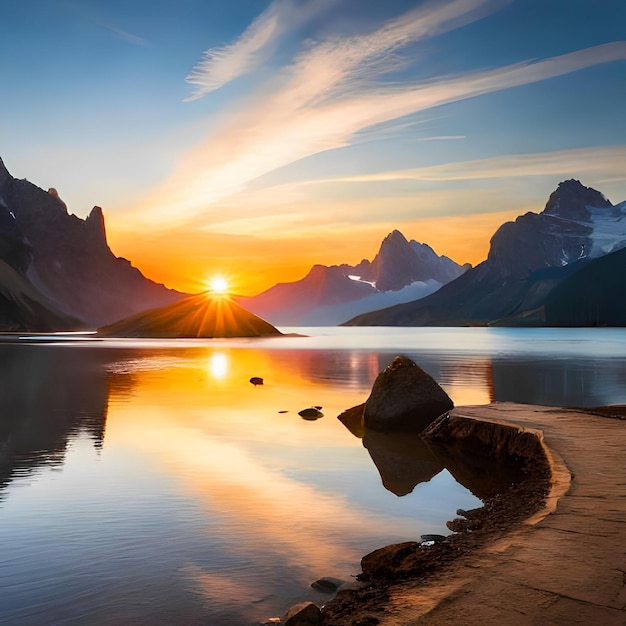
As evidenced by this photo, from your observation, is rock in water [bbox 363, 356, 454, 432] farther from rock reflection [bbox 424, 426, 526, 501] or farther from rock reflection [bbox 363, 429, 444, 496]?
rock reflection [bbox 424, 426, 526, 501]

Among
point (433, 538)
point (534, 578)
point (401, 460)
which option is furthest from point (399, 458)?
point (534, 578)

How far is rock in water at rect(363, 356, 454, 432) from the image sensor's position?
29.1 m

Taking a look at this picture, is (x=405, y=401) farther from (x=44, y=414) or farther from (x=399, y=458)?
(x=44, y=414)

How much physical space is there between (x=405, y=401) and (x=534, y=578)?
810 inches

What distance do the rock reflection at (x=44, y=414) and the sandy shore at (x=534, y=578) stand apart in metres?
14.3

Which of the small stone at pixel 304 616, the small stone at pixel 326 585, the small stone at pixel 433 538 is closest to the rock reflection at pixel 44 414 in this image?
the small stone at pixel 326 585

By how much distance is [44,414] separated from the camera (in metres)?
35.0

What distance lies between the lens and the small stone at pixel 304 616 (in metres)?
8.84

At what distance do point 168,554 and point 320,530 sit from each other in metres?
3.62

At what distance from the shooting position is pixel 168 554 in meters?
12.8

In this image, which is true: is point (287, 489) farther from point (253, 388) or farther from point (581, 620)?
point (253, 388)

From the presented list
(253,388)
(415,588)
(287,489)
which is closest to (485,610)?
(415,588)

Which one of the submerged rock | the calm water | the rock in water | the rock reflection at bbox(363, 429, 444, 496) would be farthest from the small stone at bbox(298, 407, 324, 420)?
the submerged rock

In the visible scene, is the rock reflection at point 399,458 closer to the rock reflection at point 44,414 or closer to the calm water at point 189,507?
the calm water at point 189,507
